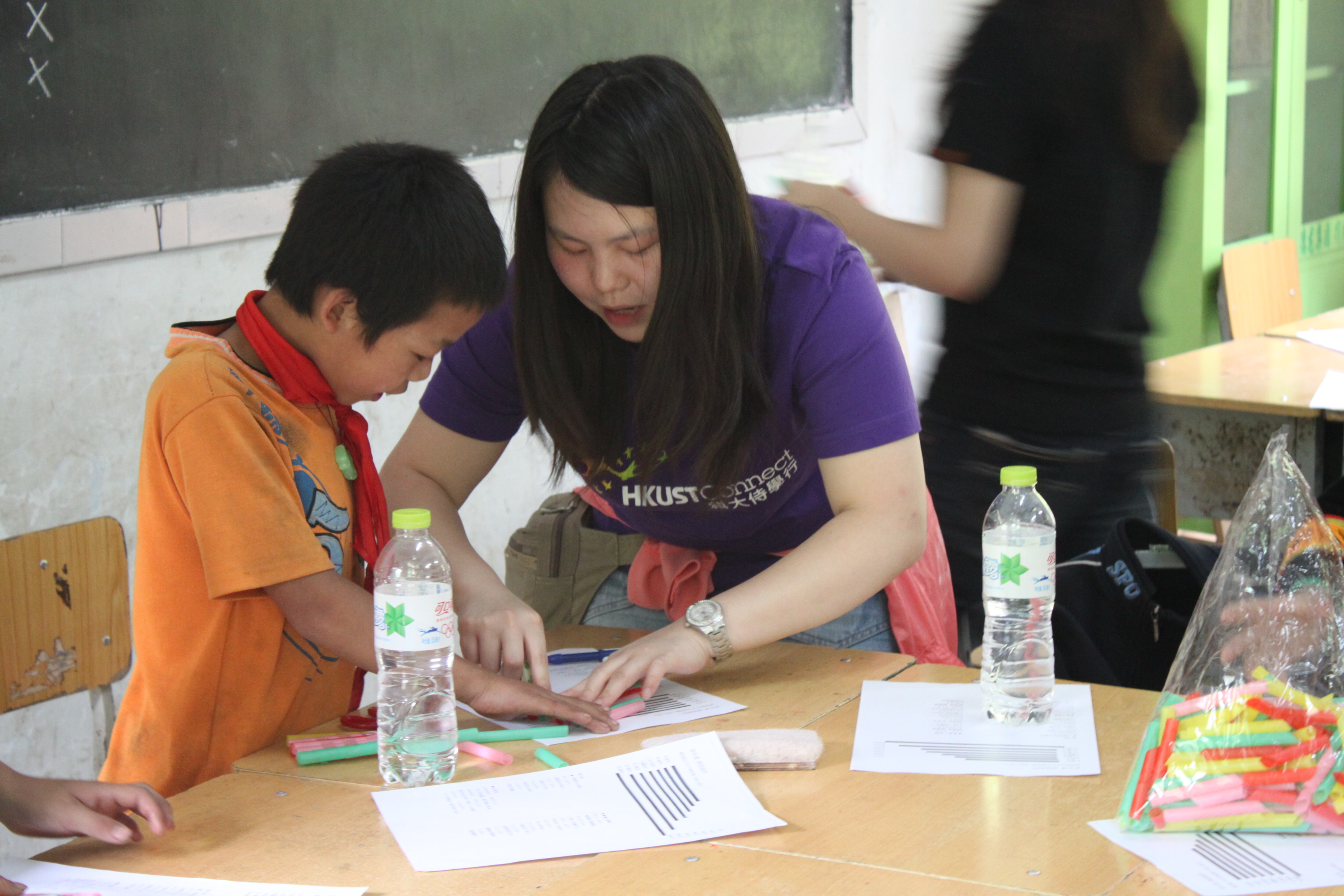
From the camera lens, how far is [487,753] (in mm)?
1252

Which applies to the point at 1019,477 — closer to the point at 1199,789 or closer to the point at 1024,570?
the point at 1024,570

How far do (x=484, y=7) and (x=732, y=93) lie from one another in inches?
33.9

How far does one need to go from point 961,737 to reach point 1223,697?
29cm

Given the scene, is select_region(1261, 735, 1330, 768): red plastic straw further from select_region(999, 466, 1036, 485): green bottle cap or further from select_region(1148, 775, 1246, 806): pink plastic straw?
select_region(999, 466, 1036, 485): green bottle cap

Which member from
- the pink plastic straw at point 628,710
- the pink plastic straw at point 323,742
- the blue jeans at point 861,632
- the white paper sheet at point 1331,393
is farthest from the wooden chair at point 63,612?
the white paper sheet at point 1331,393

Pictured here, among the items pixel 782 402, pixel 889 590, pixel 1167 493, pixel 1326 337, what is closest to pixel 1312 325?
pixel 1326 337

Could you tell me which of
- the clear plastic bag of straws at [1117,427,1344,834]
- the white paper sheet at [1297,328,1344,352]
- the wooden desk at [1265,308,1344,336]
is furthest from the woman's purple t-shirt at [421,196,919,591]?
the wooden desk at [1265,308,1344,336]

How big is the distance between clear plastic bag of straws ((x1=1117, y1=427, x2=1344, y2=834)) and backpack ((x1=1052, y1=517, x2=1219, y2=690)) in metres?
0.60

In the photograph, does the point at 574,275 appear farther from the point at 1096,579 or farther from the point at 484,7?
the point at 484,7

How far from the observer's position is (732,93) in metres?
3.32

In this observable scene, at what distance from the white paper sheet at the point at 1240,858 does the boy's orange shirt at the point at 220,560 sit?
32.1 inches

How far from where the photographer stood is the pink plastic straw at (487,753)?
1.24 m

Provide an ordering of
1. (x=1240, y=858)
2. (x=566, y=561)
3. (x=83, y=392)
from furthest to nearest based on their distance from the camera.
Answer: (x=83, y=392) < (x=566, y=561) < (x=1240, y=858)

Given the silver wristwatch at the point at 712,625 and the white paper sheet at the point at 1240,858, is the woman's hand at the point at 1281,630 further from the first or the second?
the silver wristwatch at the point at 712,625
